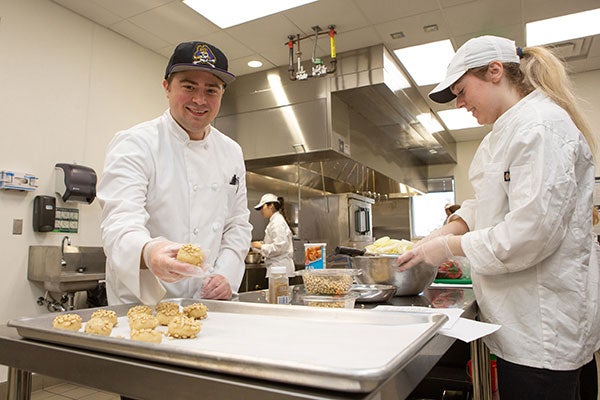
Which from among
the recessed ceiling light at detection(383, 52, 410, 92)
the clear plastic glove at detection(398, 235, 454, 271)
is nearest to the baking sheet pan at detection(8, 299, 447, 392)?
the clear plastic glove at detection(398, 235, 454, 271)

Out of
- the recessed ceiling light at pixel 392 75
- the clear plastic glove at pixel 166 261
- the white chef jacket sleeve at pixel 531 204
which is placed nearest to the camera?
the clear plastic glove at pixel 166 261

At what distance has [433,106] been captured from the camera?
6.00 m

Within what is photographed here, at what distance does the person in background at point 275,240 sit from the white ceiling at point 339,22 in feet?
5.89

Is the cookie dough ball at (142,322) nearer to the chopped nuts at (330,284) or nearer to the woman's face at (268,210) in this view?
the chopped nuts at (330,284)

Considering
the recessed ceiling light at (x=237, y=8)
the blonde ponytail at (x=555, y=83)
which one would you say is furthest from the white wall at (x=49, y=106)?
the blonde ponytail at (x=555, y=83)

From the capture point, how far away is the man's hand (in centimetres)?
131

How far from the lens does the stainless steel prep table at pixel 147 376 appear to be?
1.70ft

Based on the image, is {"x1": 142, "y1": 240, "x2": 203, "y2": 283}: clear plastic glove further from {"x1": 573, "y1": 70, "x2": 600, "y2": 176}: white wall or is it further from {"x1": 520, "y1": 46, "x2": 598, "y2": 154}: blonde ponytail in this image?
{"x1": 573, "y1": 70, "x2": 600, "y2": 176}: white wall

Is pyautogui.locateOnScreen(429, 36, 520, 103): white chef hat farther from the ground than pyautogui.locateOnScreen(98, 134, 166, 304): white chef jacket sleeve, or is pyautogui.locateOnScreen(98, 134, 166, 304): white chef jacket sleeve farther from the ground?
pyautogui.locateOnScreen(429, 36, 520, 103): white chef hat

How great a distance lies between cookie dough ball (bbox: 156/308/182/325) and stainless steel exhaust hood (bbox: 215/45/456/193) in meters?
3.56

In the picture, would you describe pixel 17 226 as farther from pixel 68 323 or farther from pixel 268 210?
pixel 68 323

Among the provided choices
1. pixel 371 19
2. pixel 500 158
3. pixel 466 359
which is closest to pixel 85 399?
pixel 466 359

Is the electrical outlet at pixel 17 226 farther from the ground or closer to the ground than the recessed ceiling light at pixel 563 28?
closer to the ground

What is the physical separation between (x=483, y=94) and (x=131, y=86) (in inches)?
150
